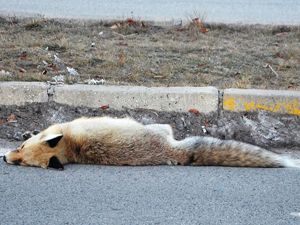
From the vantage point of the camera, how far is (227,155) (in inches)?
246

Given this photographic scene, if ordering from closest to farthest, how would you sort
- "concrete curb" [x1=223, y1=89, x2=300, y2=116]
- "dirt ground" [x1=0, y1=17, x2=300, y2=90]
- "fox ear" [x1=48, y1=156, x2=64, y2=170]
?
"fox ear" [x1=48, y1=156, x2=64, y2=170]
"concrete curb" [x1=223, y1=89, x2=300, y2=116]
"dirt ground" [x1=0, y1=17, x2=300, y2=90]

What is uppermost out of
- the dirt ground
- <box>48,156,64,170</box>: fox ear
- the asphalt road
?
the dirt ground

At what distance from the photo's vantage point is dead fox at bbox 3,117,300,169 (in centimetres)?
624

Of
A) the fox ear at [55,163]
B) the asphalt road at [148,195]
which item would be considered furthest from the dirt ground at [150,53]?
the asphalt road at [148,195]

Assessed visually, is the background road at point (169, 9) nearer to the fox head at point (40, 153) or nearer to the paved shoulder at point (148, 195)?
the fox head at point (40, 153)

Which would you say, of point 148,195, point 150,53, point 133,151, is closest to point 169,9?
point 150,53

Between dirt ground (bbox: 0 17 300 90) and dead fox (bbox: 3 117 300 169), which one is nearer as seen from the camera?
dead fox (bbox: 3 117 300 169)

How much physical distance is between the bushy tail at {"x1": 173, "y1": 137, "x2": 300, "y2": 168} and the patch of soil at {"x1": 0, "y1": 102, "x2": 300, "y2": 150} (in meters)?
0.68

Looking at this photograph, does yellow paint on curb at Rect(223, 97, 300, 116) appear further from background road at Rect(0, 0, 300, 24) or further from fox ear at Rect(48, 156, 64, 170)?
background road at Rect(0, 0, 300, 24)

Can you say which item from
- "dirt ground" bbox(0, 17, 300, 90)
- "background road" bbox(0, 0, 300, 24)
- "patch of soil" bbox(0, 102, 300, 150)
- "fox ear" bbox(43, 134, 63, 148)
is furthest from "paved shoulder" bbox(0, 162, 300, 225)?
"background road" bbox(0, 0, 300, 24)

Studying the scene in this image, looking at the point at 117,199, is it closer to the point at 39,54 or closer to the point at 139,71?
the point at 139,71

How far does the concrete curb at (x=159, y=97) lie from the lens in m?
7.17

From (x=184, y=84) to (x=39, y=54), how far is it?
1.90m

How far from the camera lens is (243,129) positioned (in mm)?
7062
